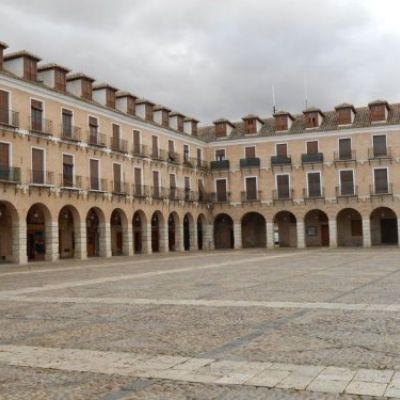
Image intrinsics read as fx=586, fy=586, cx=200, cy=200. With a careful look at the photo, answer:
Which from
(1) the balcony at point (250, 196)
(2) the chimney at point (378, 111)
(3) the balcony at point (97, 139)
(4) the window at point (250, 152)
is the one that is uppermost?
(2) the chimney at point (378, 111)

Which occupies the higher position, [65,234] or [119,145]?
[119,145]

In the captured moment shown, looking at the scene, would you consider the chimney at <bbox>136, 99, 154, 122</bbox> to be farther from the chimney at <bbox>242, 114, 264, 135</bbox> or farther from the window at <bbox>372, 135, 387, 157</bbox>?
the window at <bbox>372, 135, 387, 157</bbox>

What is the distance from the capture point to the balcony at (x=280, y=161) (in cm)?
5112

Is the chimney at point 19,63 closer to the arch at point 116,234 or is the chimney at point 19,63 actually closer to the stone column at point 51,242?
the stone column at point 51,242

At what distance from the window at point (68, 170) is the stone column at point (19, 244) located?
15.8 ft

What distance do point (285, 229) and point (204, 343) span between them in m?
47.1

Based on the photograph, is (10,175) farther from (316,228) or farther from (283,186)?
(316,228)

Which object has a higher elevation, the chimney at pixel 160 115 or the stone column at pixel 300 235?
the chimney at pixel 160 115

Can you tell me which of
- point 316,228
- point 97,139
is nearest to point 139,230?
point 97,139

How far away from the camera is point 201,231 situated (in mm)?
54688

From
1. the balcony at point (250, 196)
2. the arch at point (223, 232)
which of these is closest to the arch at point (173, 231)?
the arch at point (223, 232)

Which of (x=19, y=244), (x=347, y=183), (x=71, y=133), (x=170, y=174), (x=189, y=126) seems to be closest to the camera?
(x=19, y=244)

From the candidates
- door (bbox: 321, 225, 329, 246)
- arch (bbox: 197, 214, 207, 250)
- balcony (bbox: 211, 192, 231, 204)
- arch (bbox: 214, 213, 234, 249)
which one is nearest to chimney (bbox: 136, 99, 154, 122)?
balcony (bbox: 211, 192, 231, 204)

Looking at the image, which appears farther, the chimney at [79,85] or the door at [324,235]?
the door at [324,235]
